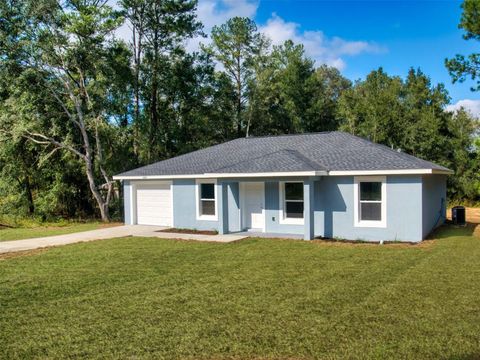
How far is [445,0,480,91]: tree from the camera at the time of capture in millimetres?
18589

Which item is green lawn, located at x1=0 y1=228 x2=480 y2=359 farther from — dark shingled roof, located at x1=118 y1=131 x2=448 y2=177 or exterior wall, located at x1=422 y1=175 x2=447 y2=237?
dark shingled roof, located at x1=118 y1=131 x2=448 y2=177

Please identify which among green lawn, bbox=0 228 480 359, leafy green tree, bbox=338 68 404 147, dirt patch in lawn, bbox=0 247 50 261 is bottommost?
dirt patch in lawn, bbox=0 247 50 261

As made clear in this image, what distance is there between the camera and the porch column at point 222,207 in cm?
1475

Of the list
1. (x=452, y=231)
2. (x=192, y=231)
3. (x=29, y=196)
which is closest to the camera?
(x=452, y=231)

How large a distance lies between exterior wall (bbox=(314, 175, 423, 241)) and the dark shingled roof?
585mm

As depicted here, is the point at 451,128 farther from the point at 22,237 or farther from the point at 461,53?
the point at 22,237

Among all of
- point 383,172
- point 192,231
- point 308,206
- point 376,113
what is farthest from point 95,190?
point 376,113

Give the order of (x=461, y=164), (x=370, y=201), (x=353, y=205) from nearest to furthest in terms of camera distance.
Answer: (x=370, y=201) < (x=353, y=205) < (x=461, y=164)

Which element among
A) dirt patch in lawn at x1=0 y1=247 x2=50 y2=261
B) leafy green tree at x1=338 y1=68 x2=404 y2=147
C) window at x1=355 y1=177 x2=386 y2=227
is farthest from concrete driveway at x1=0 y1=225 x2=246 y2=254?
leafy green tree at x1=338 y1=68 x2=404 y2=147

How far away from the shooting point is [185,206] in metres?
16.7

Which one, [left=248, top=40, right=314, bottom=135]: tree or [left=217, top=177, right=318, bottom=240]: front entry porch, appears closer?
[left=217, top=177, right=318, bottom=240]: front entry porch

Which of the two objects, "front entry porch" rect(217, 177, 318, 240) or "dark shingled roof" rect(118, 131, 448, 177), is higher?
"dark shingled roof" rect(118, 131, 448, 177)

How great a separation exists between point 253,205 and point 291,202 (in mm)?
1723

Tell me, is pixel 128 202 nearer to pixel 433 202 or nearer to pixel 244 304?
pixel 244 304
